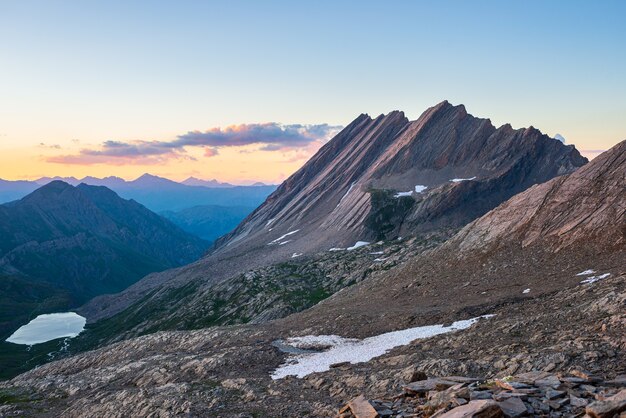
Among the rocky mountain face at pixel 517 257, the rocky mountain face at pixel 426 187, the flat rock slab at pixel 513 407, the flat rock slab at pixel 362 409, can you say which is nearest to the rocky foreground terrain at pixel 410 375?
the flat rock slab at pixel 513 407

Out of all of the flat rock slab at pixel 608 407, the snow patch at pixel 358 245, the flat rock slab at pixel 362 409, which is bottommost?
the snow patch at pixel 358 245

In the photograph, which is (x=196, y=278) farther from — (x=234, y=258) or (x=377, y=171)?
(x=377, y=171)

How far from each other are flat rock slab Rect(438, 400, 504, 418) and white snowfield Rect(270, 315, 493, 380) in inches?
869

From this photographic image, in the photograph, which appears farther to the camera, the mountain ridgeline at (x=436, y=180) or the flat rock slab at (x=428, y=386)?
the mountain ridgeline at (x=436, y=180)

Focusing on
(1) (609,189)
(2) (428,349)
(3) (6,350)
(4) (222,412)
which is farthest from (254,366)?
(3) (6,350)

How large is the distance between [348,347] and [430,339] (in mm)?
8533

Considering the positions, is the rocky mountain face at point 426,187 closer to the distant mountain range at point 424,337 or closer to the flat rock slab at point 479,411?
the distant mountain range at point 424,337

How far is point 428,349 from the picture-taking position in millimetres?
38344

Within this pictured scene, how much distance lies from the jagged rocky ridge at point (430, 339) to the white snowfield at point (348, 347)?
1.75 m

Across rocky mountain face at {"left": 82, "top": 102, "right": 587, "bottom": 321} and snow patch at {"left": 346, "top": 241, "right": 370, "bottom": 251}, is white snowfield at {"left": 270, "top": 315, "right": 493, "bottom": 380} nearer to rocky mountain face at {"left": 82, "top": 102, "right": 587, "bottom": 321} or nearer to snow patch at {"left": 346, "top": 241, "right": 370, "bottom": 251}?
rocky mountain face at {"left": 82, "top": 102, "right": 587, "bottom": 321}

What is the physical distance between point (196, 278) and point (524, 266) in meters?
148

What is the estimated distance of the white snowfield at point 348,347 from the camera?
40.4 m

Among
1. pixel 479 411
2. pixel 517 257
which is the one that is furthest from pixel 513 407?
pixel 517 257

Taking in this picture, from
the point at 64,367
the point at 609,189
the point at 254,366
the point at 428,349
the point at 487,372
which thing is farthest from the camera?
the point at 64,367
